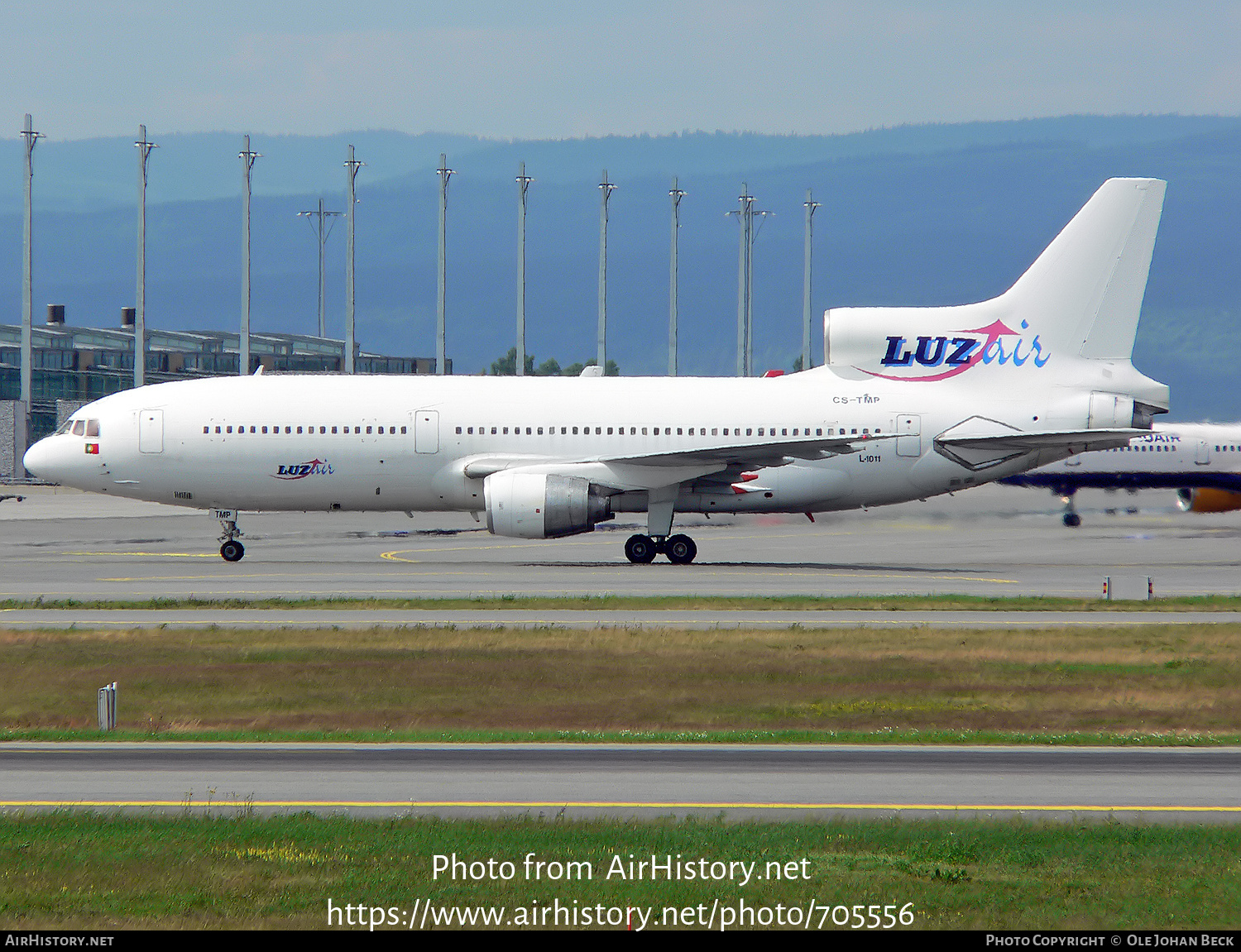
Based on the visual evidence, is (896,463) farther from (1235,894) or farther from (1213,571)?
(1235,894)

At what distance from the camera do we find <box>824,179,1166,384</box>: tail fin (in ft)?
145

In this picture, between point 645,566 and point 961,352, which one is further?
point 961,352

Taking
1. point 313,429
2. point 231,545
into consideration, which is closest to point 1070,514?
point 313,429

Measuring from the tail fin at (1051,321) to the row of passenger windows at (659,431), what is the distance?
8.40 ft

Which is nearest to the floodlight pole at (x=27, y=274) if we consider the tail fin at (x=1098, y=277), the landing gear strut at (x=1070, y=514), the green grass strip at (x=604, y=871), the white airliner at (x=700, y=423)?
the white airliner at (x=700, y=423)

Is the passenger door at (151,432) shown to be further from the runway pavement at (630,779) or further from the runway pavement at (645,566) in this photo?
the runway pavement at (630,779)

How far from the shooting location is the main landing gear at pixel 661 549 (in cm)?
4378

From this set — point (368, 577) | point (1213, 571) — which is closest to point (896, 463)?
point (1213, 571)

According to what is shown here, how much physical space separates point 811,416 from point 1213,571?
1211cm

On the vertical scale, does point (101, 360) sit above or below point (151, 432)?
above

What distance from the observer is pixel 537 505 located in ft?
134

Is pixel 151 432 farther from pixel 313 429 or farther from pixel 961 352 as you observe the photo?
pixel 961 352

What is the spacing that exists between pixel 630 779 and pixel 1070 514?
4891 centimetres
